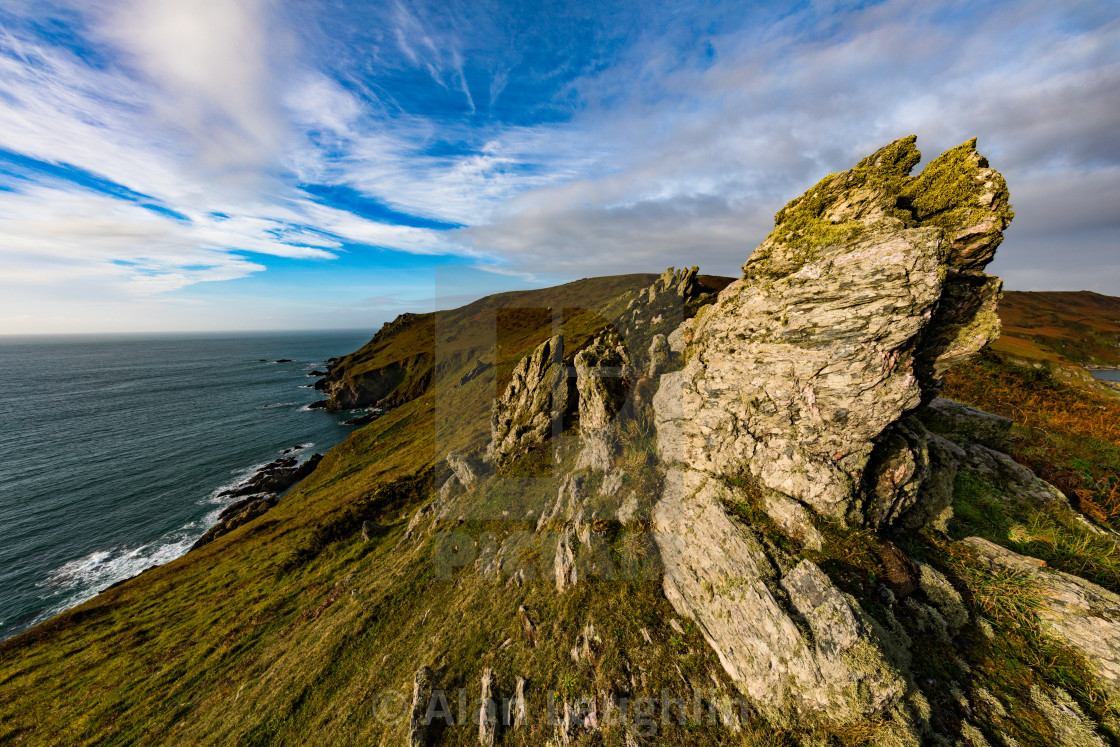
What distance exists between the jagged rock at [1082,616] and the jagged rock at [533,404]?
2220 centimetres

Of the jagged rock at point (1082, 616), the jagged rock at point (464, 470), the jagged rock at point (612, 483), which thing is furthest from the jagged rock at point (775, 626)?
the jagged rock at point (464, 470)

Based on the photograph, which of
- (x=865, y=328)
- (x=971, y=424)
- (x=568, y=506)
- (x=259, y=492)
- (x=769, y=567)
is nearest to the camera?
(x=769, y=567)

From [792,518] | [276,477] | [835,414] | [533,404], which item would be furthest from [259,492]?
[835,414]

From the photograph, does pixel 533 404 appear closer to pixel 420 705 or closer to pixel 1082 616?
pixel 420 705

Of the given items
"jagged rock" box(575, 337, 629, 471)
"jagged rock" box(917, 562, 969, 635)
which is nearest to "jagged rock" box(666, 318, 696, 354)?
"jagged rock" box(575, 337, 629, 471)

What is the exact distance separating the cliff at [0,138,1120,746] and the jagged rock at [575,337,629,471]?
0.22 metres

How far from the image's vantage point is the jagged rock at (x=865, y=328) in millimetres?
12656

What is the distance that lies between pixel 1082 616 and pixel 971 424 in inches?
447

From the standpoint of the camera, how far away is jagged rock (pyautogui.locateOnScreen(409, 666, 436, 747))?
1332 cm

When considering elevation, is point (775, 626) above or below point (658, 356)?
below

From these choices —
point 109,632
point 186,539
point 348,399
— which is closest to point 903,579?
point 109,632

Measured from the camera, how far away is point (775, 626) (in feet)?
36.5

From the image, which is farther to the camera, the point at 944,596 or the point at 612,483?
the point at 612,483

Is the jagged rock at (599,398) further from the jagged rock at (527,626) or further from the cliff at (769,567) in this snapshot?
the jagged rock at (527,626)
